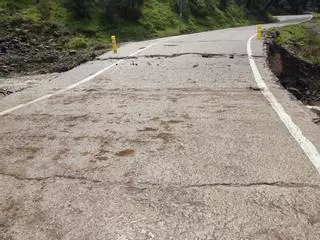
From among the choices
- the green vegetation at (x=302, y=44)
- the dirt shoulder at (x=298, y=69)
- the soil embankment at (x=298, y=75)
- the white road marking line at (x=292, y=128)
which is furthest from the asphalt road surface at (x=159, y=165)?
the green vegetation at (x=302, y=44)

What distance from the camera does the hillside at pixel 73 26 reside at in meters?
15.8

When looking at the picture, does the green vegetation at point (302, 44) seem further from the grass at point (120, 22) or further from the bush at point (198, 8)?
the bush at point (198, 8)

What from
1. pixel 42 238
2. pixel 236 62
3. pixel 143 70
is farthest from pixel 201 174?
pixel 236 62

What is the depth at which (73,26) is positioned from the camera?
73.3 ft

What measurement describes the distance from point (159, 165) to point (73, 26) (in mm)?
19359

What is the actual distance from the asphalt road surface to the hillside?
24.3 ft

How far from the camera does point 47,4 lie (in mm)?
23625

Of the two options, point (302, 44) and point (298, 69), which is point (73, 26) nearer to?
point (298, 69)

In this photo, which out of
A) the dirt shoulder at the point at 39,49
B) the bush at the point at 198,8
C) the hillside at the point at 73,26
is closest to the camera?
the dirt shoulder at the point at 39,49

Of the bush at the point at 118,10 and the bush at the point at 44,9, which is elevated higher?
the bush at the point at 44,9

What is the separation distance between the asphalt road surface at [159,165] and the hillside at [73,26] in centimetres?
741

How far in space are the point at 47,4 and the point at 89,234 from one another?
22.7 m

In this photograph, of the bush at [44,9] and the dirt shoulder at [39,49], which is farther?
the bush at [44,9]

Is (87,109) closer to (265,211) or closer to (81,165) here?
(81,165)
